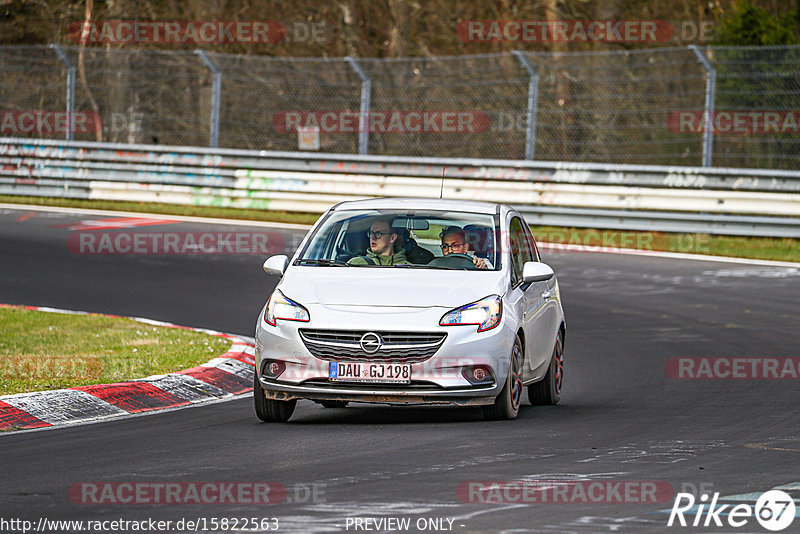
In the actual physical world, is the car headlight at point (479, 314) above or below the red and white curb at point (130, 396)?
above

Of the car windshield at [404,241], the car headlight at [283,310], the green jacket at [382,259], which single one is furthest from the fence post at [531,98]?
the car headlight at [283,310]

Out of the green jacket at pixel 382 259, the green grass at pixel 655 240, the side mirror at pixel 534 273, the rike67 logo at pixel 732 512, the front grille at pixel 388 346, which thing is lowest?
the rike67 logo at pixel 732 512

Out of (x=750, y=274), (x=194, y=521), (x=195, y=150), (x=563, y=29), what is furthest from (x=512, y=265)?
(x=563, y=29)

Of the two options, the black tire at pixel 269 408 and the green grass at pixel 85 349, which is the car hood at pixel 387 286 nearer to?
the black tire at pixel 269 408

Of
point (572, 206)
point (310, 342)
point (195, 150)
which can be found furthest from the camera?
point (195, 150)

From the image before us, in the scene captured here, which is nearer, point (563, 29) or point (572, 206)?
point (572, 206)

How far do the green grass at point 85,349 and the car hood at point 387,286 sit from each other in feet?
6.22

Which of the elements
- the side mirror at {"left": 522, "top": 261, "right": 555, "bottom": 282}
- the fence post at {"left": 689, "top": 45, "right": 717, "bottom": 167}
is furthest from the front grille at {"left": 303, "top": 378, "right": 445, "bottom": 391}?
the fence post at {"left": 689, "top": 45, "right": 717, "bottom": 167}

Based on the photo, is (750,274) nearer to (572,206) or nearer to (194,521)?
(572,206)

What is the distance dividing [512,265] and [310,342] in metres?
1.66

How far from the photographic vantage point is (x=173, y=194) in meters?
25.3

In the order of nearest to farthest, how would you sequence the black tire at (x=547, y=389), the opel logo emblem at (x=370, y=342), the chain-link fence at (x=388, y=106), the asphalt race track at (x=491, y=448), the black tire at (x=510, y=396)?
1. the asphalt race track at (x=491, y=448)
2. the opel logo emblem at (x=370, y=342)
3. the black tire at (x=510, y=396)
4. the black tire at (x=547, y=389)
5. the chain-link fence at (x=388, y=106)

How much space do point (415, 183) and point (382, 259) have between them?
44.1ft

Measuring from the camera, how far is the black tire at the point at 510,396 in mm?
8758
